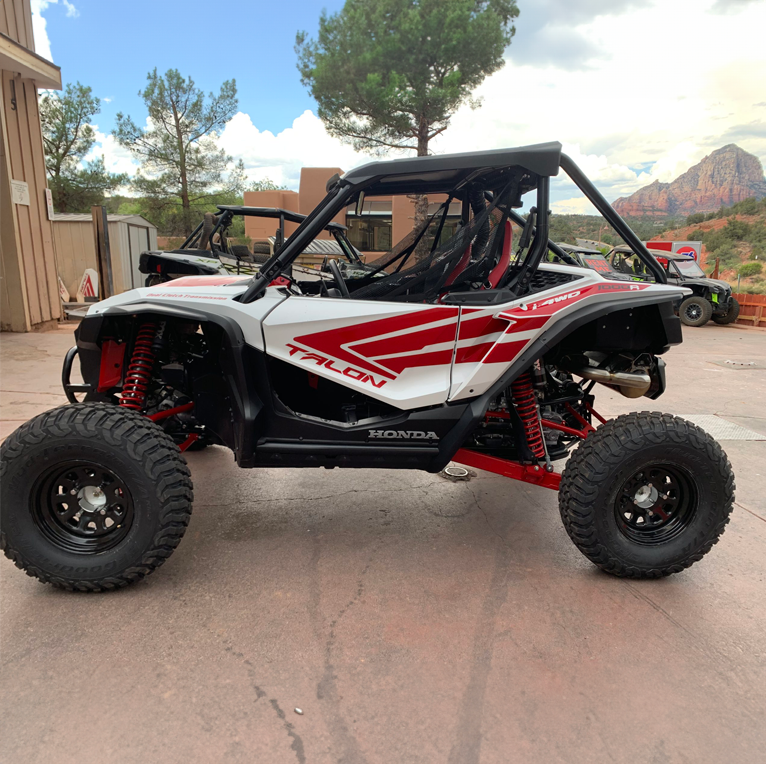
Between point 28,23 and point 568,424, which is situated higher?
point 28,23

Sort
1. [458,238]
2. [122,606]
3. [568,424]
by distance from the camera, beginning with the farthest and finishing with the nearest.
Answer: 1. [568,424]
2. [458,238]
3. [122,606]

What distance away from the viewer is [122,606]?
2.51 m

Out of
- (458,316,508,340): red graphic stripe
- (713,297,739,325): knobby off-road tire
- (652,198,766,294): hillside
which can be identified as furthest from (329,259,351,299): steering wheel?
Result: (652,198,766,294): hillside

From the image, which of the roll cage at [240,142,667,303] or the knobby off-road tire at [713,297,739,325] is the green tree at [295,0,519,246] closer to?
the knobby off-road tire at [713,297,739,325]

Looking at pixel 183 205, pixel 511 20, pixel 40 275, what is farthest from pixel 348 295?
pixel 183 205

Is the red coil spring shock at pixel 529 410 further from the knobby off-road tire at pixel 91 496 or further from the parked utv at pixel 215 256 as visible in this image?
the parked utv at pixel 215 256

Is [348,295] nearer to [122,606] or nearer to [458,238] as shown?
[458,238]

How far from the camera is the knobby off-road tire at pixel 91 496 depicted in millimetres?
2488

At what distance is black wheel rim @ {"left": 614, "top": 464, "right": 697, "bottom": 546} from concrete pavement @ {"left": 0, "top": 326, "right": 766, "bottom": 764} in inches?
9.9

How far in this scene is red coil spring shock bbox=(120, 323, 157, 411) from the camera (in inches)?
112

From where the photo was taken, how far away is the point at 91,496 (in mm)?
2645

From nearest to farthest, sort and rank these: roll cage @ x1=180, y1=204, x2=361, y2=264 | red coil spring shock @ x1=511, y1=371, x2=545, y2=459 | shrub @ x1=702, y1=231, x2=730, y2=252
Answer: red coil spring shock @ x1=511, y1=371, x2=545, y2=459 → roll cage @ x1=180, y1=204, x2=361, y2=264 → shrub @ x1=702, y1=231, x2=730, y2=252

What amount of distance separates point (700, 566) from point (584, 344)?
133cm

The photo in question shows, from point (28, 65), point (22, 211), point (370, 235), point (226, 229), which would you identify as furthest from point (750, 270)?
point (22, 211)
